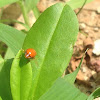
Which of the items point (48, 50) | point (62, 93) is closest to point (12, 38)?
point (48, 50)

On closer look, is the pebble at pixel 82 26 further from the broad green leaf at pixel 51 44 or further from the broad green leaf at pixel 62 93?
the broad green leaf at pixel 62 93

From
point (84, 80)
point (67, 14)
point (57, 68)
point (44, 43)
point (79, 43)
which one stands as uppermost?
point (67, 14)

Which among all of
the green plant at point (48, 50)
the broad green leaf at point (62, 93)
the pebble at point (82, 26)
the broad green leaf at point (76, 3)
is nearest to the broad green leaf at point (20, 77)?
the green plant at point (48, 50)

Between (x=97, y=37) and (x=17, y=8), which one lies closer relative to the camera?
(x=97, y=37)

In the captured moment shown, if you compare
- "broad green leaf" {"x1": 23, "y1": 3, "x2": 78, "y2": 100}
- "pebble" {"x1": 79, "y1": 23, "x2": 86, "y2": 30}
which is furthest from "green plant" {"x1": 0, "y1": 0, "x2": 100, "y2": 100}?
"pebble" {"x1": 79, "y1": 23, "x2": 86, "y2": 30}

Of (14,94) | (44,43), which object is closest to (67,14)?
A: (44,43)

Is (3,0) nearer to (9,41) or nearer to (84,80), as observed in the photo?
(9,41)
